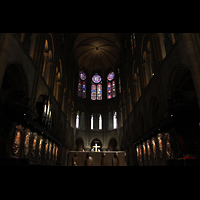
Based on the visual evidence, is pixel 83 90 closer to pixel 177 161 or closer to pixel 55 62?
pixel 55 62

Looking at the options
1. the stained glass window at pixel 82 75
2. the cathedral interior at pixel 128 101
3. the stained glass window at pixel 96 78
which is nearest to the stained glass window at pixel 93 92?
the stained glass window at pixel 96 78

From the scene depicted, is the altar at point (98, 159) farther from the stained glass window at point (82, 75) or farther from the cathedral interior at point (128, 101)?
the stained glass window at point (82, 75)

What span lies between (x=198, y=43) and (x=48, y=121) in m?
11.9

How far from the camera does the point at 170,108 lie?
9469 millimetres

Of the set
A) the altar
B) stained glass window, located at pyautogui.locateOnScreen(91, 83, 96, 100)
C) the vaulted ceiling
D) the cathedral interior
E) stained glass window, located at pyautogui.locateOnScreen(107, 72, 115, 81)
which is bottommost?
the altar

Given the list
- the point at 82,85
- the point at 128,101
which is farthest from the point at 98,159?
the point at 82,85

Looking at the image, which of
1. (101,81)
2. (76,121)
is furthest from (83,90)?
(76,121)

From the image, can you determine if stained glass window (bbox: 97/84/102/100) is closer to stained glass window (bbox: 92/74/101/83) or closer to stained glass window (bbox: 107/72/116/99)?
stained glass window (bbox: 92/74/101/83)

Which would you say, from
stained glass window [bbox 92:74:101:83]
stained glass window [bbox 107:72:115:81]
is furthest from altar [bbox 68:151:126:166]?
stained glass window [bbox 92:74:101:83]

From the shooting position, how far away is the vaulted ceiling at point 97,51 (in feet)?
106

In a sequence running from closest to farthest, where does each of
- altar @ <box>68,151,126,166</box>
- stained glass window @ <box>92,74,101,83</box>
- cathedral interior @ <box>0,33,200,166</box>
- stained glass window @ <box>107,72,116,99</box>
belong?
cathedral interior @ <box>0,33,200,166</box> → altar @ <box>68,151,126,166</box> → stained glass window @ <box>107,72,116,99</box> → stained glass window @ <box>92,74,101,83</box>

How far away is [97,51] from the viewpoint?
3666cm

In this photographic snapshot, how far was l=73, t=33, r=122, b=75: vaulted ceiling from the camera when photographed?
Answer: 3241 centimetres

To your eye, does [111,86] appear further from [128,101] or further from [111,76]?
[128,101]
